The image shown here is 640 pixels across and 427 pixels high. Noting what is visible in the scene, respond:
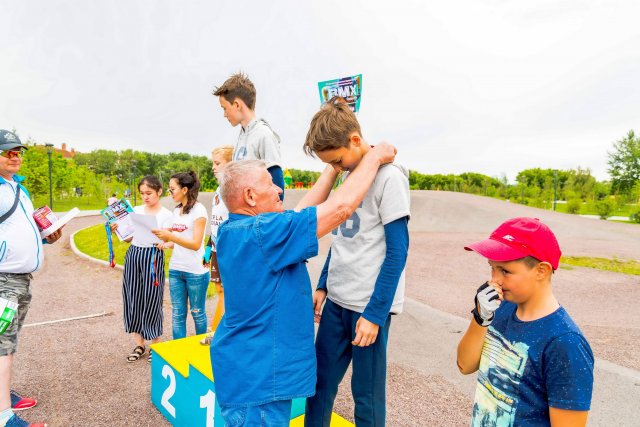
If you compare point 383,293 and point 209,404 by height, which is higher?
point 383,293

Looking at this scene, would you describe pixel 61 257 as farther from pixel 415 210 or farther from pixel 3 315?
pixel 415 210

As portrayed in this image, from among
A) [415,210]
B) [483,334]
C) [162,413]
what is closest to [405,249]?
[483,334]

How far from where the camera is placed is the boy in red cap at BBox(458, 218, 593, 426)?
125 centimetres

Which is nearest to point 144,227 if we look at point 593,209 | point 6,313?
point 6,313

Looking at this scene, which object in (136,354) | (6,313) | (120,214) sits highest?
(120,214)

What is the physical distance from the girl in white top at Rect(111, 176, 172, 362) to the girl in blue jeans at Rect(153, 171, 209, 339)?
200 millimetres

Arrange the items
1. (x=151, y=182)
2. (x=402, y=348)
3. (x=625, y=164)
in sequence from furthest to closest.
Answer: (x=625, y=164) → (x=402, y=348) → (x=151, y=182)

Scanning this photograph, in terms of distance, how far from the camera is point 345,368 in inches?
83.6

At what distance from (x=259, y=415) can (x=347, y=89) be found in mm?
3775

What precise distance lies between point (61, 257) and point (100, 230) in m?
4.46

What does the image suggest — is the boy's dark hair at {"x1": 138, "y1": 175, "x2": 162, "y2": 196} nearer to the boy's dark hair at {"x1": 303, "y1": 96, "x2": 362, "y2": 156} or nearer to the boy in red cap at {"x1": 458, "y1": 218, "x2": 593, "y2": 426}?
the boy's dark hair at {"x1": 303, "y1": 96, "x2": 362, "y2": 156}

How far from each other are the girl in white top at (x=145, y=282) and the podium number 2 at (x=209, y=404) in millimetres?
1703

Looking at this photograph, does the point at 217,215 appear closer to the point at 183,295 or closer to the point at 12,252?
the point at 183,295

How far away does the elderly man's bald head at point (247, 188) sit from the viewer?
5.66 ft
